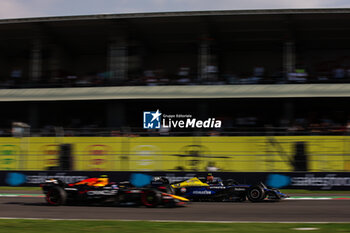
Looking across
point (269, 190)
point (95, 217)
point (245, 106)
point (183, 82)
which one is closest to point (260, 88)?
point (245, 106)

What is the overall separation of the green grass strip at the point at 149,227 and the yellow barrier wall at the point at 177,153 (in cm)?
857

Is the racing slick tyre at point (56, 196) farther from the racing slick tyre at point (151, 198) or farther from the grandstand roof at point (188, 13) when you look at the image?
the grandstand roof at point (188, 13)

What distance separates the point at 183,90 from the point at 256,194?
966cm

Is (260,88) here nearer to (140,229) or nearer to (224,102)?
(224,102)

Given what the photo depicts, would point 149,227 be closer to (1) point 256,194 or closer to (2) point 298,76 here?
(1) point 256,194

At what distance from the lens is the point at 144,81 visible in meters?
21.0

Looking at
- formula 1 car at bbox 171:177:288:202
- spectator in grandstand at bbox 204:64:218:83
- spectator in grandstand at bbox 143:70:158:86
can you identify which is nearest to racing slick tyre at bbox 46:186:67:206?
formula 1 car at bbox 171:177:288:202

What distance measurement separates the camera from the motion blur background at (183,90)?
16.7 meters

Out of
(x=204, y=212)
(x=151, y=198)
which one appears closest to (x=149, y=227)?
(x=204, y=212)

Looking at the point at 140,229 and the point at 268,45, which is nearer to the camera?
the point at 140,229

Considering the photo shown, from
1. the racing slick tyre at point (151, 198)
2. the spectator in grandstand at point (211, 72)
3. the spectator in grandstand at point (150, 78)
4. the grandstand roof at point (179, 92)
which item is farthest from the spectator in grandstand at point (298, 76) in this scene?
the racing slick tyre at point (151, 198)

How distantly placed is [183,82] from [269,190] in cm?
996

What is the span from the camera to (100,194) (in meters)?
11.0

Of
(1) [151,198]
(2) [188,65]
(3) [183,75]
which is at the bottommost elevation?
(1) [151,198]
